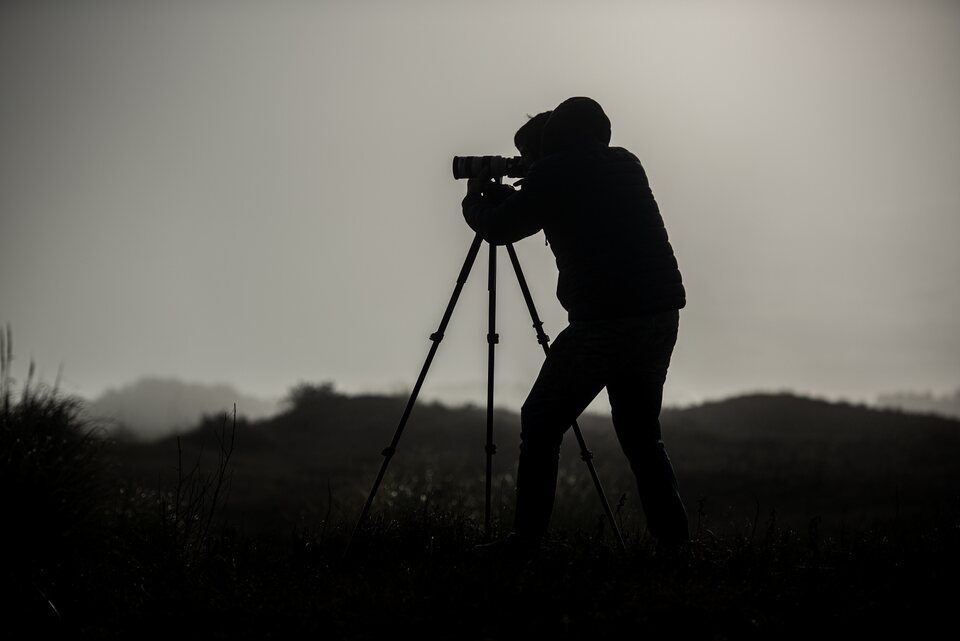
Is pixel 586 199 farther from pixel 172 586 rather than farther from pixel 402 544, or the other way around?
pixel 172 586

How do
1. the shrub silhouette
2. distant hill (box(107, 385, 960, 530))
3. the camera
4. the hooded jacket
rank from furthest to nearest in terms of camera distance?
distant hill (box(107, 385, 960, 530))
the shrub silhouette
the camera
the hooded jacket

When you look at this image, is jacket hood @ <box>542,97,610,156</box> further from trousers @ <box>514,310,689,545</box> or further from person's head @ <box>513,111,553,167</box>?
trousers @ <box>514,310,689,545</box>

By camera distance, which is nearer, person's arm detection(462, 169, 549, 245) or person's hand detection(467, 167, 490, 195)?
person's arm detection(462, 169, 549, 245)

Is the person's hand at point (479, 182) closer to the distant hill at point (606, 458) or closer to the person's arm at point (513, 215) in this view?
the person's arm at point (513, 215)

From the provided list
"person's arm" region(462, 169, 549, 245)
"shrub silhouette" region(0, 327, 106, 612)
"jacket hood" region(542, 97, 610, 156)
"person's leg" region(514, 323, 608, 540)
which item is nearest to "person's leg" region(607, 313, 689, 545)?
"person's leg" region(514, 323, 608, 540)

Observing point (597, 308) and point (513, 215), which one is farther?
point (513, 215)

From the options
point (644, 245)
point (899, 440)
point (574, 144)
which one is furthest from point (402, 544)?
point (899, 440)

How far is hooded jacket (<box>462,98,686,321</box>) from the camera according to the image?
4.60 meters

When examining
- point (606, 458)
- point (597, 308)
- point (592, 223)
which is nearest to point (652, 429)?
point (597, 308)

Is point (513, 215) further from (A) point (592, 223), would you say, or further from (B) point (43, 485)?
(B) point (43, 485)

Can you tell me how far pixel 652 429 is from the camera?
4797mm

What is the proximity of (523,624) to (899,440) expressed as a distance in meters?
20.7

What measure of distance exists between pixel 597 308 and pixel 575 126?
1.23 m

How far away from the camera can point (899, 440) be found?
20.9 m
